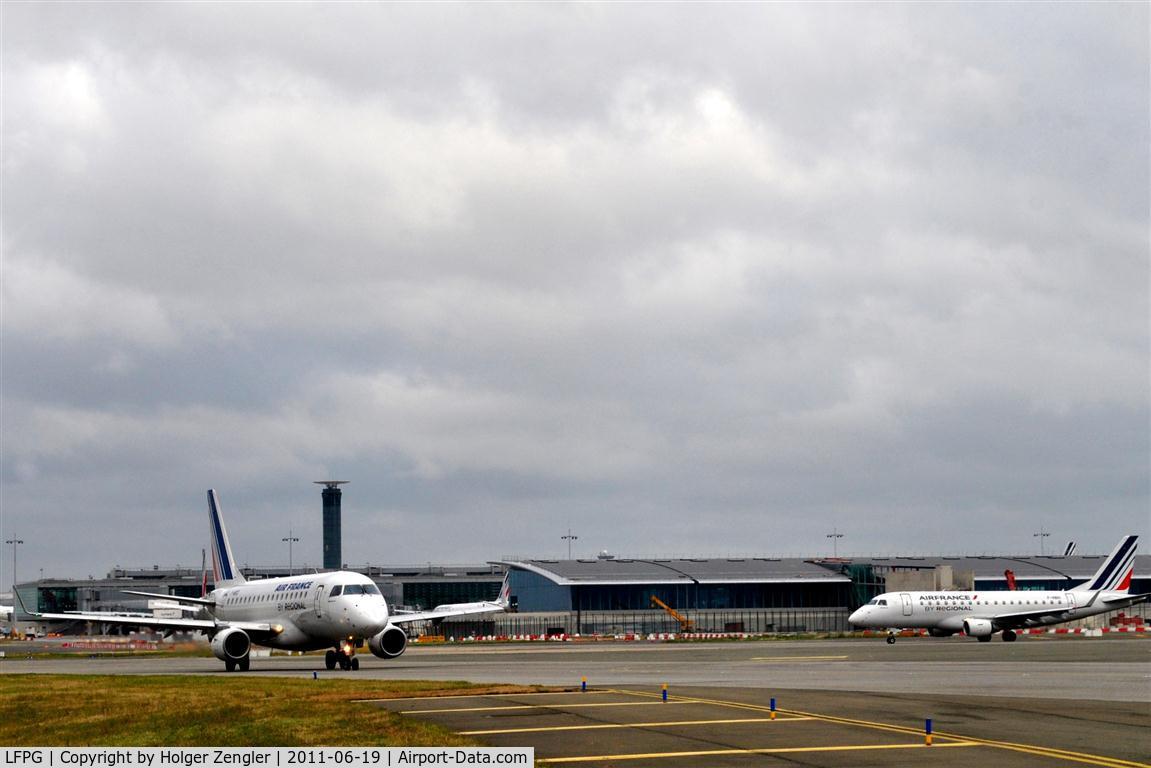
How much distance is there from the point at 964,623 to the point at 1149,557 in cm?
8117

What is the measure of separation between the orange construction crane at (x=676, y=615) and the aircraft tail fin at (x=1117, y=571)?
4594cm

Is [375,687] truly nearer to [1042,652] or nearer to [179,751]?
[179,751]

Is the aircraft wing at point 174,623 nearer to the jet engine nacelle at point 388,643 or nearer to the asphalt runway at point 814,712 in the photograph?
the jet engine nacelle at point 388,643

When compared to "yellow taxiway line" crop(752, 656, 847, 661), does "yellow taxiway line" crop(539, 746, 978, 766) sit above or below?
above

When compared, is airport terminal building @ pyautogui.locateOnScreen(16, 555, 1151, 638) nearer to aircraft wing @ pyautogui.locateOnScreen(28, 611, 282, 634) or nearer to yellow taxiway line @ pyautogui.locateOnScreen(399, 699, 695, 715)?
aircraft wing @ pyautogui.locateOnScreen(28, 611, 282, 634)

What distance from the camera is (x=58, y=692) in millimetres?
41688

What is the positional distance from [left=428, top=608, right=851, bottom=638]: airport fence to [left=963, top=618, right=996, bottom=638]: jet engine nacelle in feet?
166

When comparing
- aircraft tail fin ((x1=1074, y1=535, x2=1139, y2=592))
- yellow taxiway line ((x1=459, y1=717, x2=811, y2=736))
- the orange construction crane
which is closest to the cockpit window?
yellow taxiway line ((x1=459, y1=717, x2=811, y2=736))

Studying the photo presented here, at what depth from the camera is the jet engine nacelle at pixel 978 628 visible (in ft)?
300

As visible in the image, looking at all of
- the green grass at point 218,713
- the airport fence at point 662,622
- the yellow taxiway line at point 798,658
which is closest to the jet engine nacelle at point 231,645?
the green grass at point 218,713

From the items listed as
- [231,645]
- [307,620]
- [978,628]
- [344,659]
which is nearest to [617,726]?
[344,659]

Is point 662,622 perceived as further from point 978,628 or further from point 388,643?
point 388,643

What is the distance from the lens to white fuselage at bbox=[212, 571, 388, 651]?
55094 mm

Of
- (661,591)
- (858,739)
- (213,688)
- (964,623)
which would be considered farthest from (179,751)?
(661,591)
